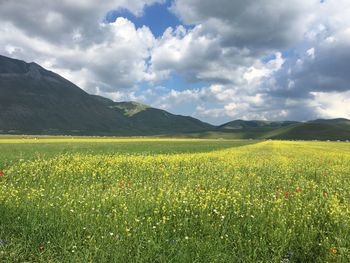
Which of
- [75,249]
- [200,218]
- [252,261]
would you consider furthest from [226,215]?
[75,249]

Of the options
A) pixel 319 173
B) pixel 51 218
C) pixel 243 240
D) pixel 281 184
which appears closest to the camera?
pixel 243 240

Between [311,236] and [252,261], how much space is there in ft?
6.08

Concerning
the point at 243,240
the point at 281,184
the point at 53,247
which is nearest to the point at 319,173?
the point at 281,184

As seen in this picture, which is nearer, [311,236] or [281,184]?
[311,236]

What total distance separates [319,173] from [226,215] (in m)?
11.6

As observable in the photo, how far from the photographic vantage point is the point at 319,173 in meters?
19.8

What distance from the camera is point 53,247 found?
834cm

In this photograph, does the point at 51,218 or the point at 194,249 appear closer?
the point at 194,249

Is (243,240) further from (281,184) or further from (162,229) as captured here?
(281,184)

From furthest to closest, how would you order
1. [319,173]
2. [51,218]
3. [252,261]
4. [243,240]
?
1. [319,173]
2. [51,218]
3. [243,240]
4. [252,261]

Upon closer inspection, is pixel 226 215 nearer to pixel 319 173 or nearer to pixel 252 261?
pixel 252 261

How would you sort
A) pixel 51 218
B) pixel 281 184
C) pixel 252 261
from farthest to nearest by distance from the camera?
1. pixel 281 184
2. pixel 51 218
3. pixel 252 261

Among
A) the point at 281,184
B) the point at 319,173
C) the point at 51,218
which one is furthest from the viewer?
the point at 319,173

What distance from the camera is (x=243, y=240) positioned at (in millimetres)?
8664
